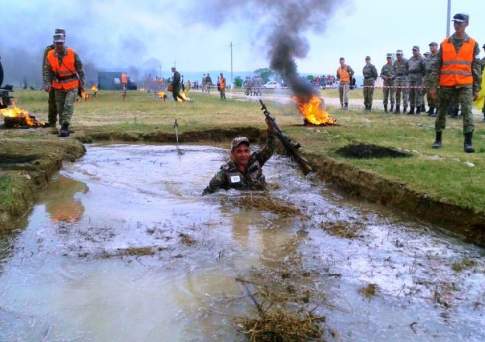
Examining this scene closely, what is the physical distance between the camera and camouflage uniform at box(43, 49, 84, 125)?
41.3ft

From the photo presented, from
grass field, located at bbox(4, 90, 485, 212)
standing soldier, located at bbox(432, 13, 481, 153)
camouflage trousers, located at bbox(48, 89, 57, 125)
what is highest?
standing soldier, located at bbox(432, 13, 481, 153)

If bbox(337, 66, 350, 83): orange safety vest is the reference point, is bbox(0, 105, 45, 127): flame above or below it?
below

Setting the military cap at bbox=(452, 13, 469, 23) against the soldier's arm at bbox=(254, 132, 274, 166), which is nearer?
the soldier's arm at bbox=(254, 132, 274, 166)

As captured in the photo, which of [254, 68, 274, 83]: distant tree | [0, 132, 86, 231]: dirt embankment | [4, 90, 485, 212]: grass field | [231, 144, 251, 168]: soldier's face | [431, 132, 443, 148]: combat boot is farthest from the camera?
[254, 68, 274, 83]: distant tree

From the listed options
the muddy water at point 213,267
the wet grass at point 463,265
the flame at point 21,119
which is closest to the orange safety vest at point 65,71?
the flame at point 21,119

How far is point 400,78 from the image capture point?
2016cm

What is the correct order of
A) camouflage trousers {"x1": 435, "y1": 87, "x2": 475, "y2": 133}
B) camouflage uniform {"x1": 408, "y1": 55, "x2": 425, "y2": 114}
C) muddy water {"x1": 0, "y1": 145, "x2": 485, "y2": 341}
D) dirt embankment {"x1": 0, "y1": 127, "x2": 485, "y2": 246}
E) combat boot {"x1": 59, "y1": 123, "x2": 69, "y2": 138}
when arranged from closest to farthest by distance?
1. muddy water {"x1": 0, "y1": 145, "x2": 485, "y2": 341}
2. dirt embankment {"x1": 0, "y1": 127, "x2": 485, "y2": 246}
3. camouflage trousers {"x1": 435, "y1": 87, "x2": 475, "y2": 133}
4. combat boot {"x1": 59, "y1": 123, "x2": 69, "y2": 138}
5. camouflage uniform {"x1": 408, "y1": 55, "x2": 425, "y2": 114}

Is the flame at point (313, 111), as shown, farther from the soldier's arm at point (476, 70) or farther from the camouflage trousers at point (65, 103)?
the camouflage trousers at point (65, 103)

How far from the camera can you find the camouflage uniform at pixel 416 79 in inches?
749

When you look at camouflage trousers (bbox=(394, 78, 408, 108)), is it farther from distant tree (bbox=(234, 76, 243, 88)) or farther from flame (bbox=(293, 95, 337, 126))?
distant tree (bbox=(234, 76, 243, 88))

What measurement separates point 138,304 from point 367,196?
4404 millimetres

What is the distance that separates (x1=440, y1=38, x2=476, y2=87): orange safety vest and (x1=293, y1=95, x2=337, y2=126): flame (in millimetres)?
5530

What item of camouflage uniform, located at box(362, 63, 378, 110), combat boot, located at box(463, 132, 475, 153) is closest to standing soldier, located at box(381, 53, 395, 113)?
camouflage uniform, located at box(362, 63, 378, 110)

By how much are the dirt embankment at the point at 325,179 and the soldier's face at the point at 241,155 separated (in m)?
1.56
